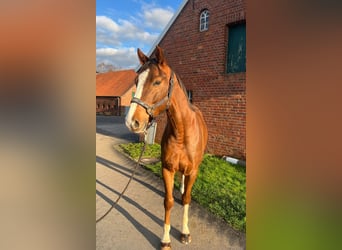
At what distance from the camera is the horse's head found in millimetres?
2105

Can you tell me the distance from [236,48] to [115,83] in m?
28.9

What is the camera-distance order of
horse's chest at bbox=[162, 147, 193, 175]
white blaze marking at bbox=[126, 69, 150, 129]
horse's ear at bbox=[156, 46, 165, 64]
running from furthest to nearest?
horse's chest at bbox=[162, 147, 193, 175] < horse's ear at bbox=[156, 46, 165, 64] < white blaze marking at bbox=[126, 69, 150, 129]

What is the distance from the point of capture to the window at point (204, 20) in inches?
279

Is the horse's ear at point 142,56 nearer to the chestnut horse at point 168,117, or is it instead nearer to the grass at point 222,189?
the chestnut horse at point 168,117

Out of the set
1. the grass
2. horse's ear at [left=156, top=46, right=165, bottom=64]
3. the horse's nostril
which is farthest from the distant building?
the horse's nostril

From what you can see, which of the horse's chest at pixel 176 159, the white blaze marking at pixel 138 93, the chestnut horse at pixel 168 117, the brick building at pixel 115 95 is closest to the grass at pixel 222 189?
the chestnut horse at pixel 168 117

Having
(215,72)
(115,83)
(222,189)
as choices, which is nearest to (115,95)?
(115,83)

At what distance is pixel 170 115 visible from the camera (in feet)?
8.67

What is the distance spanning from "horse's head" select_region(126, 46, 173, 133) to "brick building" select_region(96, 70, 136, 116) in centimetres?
2775

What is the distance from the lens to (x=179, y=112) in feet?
A: 8.65

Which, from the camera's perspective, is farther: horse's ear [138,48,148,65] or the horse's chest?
the horse's chest

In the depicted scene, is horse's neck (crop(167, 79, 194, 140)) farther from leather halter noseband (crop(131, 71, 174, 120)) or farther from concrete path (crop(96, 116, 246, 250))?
concrete path (crop(96, 116, 246, 250))
